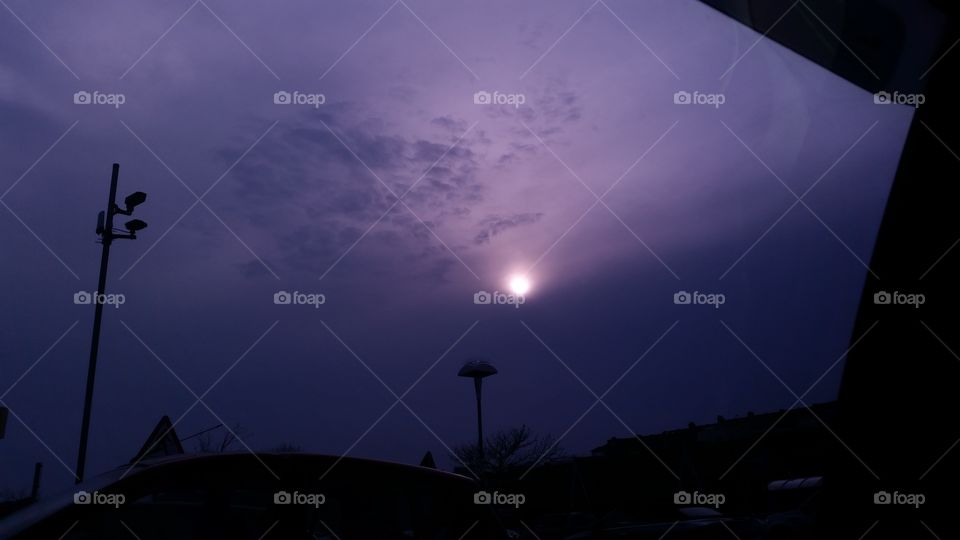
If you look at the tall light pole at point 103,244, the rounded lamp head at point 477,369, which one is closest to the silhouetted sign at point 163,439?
the tall light pole at point 103,244

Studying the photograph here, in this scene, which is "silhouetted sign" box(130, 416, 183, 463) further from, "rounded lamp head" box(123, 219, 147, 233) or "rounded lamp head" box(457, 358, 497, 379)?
"rounded lamp head" box(457, 358, 497, 379)

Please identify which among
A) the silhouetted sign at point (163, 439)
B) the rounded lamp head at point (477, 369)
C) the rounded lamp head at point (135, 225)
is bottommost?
the silhouetted sign at point (163, 439)

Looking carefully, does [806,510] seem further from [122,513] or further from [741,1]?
[122,513]

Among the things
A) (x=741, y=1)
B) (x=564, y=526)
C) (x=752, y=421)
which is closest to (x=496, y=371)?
(x=564, y=526)

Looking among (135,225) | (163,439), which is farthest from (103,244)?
(163,439)

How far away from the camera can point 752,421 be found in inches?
1618

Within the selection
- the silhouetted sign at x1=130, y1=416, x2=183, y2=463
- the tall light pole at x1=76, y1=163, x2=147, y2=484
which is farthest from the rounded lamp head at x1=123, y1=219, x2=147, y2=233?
the silhouetted sign at x1=130, y1=416, x2=183, y2=463

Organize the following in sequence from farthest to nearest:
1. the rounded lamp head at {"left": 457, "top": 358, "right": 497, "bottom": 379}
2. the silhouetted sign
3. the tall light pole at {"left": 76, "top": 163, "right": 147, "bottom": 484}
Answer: the rounded lamp head at {"left": 457, "top": 358, "right": 497, "bottom": 379}, the tall light pole at {"left": 76, "top": 163, "right": 147, "bottom": 484}, the silhouetted sign

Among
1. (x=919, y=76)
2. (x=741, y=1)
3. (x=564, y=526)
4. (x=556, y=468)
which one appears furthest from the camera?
(x=556, y=468)

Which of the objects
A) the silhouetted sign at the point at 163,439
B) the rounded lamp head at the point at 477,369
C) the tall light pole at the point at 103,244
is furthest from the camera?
the rounded lamp head at the point at 477,369

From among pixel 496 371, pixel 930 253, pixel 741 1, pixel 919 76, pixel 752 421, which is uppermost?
pixel 752 421

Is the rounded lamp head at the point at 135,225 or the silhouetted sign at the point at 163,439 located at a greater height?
the rounded lamp head at the point at 135,225

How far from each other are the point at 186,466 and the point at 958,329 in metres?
2.97

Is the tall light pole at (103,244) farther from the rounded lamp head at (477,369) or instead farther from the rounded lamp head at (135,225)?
the rounded lamp head at (477,369)
